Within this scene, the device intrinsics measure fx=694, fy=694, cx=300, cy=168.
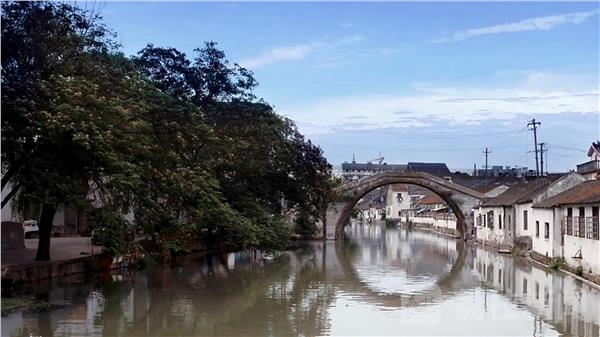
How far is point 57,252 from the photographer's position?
23.6 meters

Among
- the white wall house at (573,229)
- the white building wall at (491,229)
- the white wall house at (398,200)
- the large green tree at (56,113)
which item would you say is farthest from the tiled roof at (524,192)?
the white wall house at (398,200)

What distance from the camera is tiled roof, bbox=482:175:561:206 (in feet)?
111

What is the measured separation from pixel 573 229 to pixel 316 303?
11.7m

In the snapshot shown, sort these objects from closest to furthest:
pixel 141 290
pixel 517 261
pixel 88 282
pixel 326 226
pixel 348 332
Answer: pixel 348 332, pixel 141 290, pixel 88 282, pixel 517 261, pixel 326 226

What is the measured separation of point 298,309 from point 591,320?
6.05 meters

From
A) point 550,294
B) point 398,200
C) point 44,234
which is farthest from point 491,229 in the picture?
point 398,200

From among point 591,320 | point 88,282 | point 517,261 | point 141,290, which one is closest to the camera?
point 591,320

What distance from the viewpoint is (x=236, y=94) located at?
101 feet

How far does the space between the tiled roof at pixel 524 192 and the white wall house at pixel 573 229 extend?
2.86 meters

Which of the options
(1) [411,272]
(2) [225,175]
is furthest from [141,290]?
(2) [225,175]

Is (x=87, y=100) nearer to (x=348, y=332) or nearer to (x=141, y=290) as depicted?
(x=141, y=290)

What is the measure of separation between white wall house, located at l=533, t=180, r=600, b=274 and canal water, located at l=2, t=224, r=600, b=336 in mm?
916

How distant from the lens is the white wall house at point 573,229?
2075 cm

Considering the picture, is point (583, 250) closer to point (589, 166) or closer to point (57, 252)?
point (57, 252)
